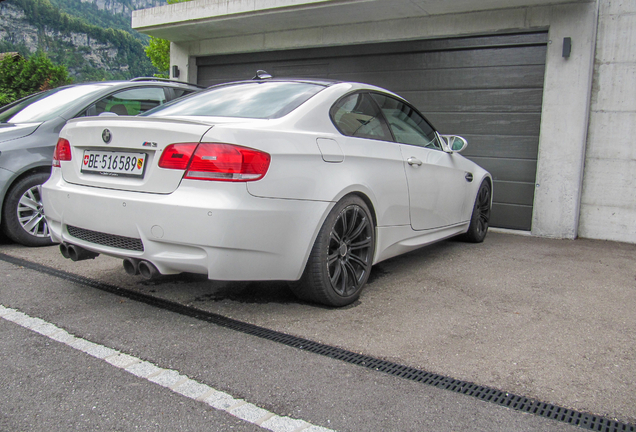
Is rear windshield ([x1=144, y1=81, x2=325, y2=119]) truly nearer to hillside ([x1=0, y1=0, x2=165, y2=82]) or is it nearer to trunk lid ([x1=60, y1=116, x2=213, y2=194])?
trunk lid ([x1=60, y1=116, x2=213, y2=194])

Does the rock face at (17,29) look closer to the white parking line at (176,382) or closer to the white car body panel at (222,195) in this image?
the white car body panel at (222,195)

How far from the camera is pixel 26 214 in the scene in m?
4.91

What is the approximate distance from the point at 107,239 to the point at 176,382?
44.2 inches

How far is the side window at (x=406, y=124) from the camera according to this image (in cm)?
418

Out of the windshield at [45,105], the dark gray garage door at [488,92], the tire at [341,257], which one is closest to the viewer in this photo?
the tire at [341,257]

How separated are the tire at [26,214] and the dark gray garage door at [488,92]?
4963mm

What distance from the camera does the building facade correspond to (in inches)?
258

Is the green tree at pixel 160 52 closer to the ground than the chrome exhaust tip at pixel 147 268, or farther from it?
farther from it

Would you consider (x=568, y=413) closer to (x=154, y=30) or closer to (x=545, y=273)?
(x=545, y=273)

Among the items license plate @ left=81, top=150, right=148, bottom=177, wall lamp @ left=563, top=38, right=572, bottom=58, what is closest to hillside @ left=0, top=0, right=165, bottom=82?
wall lamp @ left=563, top=38, right=572, bottom=58

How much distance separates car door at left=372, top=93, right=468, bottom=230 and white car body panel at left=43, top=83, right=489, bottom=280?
2.04 ft

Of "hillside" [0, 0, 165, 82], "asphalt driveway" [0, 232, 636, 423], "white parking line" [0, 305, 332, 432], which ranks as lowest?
"white parking line" [0, 305, 332, 432]

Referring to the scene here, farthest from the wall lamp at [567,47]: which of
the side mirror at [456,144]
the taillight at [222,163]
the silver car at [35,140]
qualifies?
the taillight at [222,163]

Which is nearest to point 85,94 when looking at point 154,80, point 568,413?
point 154,80
